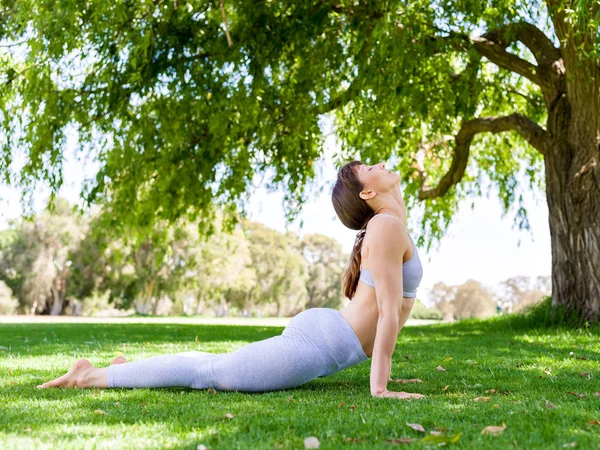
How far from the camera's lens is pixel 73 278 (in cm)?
4350

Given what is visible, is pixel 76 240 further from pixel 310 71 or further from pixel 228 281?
pixel 310 71

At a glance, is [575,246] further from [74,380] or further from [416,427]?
[416,427]

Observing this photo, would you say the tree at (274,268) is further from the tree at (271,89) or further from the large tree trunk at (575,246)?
the large tree trunk at (575,246)

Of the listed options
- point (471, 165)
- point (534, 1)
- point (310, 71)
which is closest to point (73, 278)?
point (471, 165)

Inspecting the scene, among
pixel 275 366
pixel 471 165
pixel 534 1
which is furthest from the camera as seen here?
pixel 471 165

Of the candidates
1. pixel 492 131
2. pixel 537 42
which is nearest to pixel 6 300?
pixel 492 131

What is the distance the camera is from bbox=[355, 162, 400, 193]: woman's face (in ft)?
14.6

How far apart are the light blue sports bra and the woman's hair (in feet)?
0.43

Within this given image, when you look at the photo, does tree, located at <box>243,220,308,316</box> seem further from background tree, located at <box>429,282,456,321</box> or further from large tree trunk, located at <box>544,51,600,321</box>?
large tree trunk, located at <box>544,51,600,321</box>

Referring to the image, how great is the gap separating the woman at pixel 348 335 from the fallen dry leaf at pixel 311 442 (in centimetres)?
131

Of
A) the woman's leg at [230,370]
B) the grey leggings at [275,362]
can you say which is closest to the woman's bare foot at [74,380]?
the woman's leg at [230,370]

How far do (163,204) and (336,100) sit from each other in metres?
3.96

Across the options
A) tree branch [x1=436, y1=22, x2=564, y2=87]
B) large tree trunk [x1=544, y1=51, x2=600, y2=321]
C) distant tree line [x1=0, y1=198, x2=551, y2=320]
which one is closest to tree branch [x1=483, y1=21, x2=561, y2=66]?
tree branch [x1=436, y1=22, x2=564, y2=87]

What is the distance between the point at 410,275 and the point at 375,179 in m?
0.67
